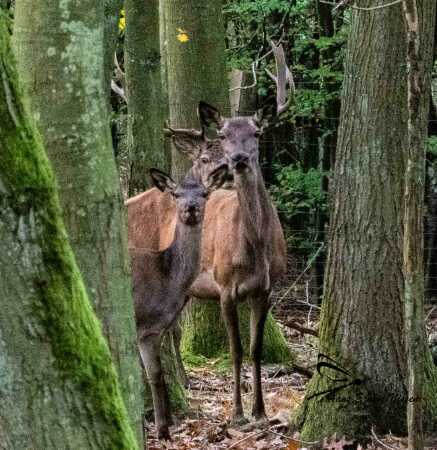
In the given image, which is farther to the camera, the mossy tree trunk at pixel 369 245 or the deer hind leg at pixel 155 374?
the deer hind leg at pixel 155 374

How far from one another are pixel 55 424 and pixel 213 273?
262 inches

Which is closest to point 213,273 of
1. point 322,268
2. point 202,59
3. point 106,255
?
point 202,59

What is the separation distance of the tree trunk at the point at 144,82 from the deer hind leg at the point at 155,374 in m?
2.14

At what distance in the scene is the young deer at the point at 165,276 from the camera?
8430 millimetres

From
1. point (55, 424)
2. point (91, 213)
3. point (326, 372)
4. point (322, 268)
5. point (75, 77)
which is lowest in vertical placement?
point (322, 268)

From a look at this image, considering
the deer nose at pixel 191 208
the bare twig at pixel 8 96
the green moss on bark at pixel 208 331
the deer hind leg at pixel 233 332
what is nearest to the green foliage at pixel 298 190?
the green moss on bark at pixel 208 331

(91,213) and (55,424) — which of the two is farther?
(91,213)

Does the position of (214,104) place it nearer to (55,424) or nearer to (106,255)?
(106,255)

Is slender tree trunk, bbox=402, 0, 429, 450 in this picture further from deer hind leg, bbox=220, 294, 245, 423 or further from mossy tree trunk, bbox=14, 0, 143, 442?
deer hind leg, bbox=220, 294, 245, 423

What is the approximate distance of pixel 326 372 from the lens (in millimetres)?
7387

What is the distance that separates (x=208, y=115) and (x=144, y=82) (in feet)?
2.21

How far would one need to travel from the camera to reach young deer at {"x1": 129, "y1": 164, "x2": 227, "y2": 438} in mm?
8430

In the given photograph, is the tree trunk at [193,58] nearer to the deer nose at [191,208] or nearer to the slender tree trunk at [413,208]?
the deer nose at [191,208]

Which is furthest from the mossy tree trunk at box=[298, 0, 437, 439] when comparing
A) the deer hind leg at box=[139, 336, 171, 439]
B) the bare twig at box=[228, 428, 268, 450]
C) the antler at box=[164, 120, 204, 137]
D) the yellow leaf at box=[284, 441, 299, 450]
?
the antler at box=[164, 120, 204, 137]
